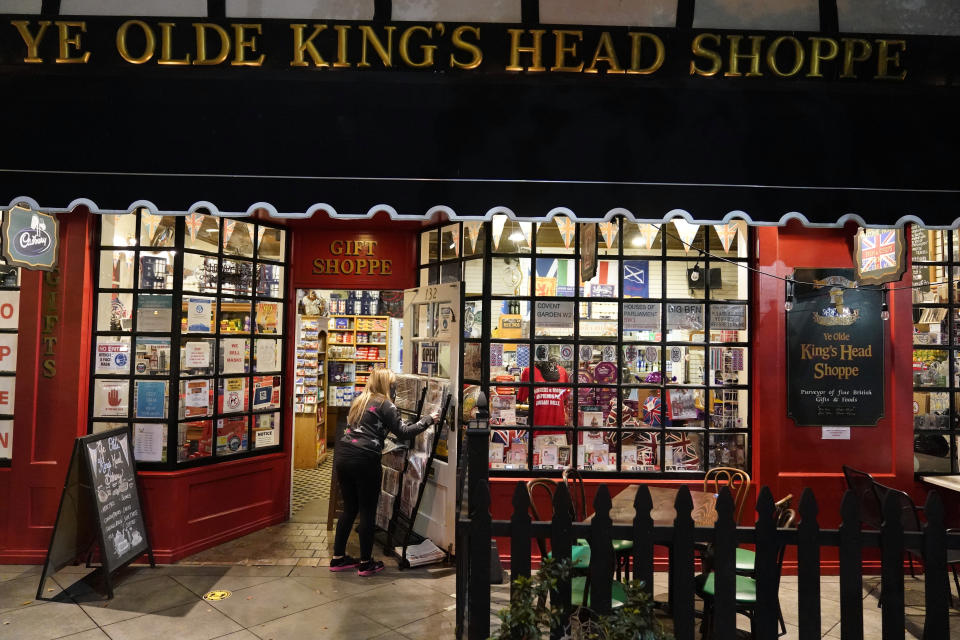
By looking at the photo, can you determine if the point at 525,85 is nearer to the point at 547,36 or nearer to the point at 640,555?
the point at 547,36

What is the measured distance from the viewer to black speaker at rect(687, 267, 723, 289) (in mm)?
6199

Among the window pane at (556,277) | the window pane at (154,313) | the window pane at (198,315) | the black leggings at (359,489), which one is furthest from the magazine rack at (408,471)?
the window pane at (154,313)

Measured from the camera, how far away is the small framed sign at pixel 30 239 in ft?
16.4

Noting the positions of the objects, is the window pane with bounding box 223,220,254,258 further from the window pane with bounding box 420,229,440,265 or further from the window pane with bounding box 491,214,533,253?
the window pane with bounding box 491,214,533,253

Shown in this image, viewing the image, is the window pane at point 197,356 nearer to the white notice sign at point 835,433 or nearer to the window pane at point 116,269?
the window pane at point 116,269

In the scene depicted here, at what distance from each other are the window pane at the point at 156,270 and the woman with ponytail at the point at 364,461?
240cm

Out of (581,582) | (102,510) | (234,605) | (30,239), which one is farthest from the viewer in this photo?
Result: (30,239)

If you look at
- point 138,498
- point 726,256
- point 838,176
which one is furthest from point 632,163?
point 138,498

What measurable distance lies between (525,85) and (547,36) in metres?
0.32

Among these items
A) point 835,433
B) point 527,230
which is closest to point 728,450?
point 835,433

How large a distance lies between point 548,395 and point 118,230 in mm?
4712

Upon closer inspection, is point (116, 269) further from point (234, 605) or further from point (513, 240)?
point (513, 240)

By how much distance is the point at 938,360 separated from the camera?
20.4 ft

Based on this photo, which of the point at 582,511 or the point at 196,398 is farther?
the point at 196,398
